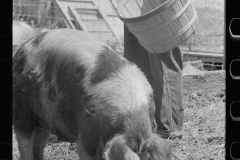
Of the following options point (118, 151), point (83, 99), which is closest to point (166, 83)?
point (83, 99)

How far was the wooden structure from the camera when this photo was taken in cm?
909

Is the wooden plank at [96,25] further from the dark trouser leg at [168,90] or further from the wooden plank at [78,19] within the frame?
the dark trouser leg at [168,90]

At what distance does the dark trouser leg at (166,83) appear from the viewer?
166 inches

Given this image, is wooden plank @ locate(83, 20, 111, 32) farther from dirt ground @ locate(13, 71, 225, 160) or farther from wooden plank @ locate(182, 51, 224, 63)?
dirt ground @ locate(13, 71, 225, 160)

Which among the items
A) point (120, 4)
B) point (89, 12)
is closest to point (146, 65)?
point (120, 4)

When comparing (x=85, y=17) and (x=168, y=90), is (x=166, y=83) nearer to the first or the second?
(x=168, y=90)

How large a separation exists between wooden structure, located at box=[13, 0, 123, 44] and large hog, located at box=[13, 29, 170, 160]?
568 cm

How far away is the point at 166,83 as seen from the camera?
4289 millimetres

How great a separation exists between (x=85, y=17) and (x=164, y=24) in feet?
22.2

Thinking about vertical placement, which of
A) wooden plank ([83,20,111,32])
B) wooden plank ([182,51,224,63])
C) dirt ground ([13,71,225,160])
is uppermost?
wooden plank ([83,20,111,32])

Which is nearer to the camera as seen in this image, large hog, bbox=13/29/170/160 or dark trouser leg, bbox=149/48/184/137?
large hog, bbox=13/29/170/160

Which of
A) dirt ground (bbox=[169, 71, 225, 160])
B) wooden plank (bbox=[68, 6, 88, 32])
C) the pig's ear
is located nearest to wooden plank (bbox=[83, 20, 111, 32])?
wooden plank (bbox=[68, 6, 88, 32])

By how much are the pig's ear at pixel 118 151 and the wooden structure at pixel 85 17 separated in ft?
22.2

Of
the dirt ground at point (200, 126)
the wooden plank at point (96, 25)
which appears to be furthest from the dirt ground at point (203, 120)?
the wooden plank at point (96, 25)
